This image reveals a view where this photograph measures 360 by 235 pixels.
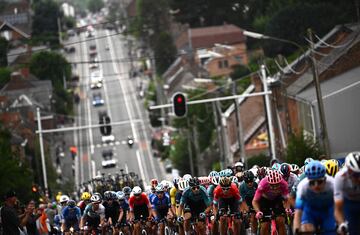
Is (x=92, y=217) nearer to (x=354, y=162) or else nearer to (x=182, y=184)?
(x=182, y=184)

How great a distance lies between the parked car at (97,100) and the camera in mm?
141725

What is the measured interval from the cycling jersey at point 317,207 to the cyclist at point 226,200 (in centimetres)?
912

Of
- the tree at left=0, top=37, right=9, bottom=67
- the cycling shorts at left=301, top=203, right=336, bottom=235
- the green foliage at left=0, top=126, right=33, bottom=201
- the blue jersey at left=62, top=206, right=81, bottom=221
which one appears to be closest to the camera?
the cycling shorts at left=301, top=203, right=336, bottom=235

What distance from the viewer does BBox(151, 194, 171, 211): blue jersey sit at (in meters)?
30.5

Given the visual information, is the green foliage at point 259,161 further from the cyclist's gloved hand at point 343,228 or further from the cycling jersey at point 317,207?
the cyclist's gloved hand at point 343,228

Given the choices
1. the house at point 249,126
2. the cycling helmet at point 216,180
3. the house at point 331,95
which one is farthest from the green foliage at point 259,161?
the cycling helmet at point 216,180

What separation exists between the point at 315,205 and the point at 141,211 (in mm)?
13652

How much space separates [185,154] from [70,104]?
57.4ft

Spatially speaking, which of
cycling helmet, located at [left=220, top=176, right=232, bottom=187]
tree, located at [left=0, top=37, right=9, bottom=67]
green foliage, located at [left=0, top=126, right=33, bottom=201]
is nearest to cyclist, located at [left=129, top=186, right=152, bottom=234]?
cycling helmet, located at [left=220, top=176, right=232, bottom=187]

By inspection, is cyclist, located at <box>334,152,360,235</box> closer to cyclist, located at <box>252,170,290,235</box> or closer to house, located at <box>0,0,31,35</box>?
cyclist, located at <box>252,170,290,235</box>

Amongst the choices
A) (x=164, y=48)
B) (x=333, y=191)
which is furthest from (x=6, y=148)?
(x=164, y=48)

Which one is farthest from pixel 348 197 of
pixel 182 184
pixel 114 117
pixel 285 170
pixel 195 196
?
pixel 114 117

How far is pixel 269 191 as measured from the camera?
72.1 feet

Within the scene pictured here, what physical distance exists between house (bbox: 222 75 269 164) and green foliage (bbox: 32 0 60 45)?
15.6 m
